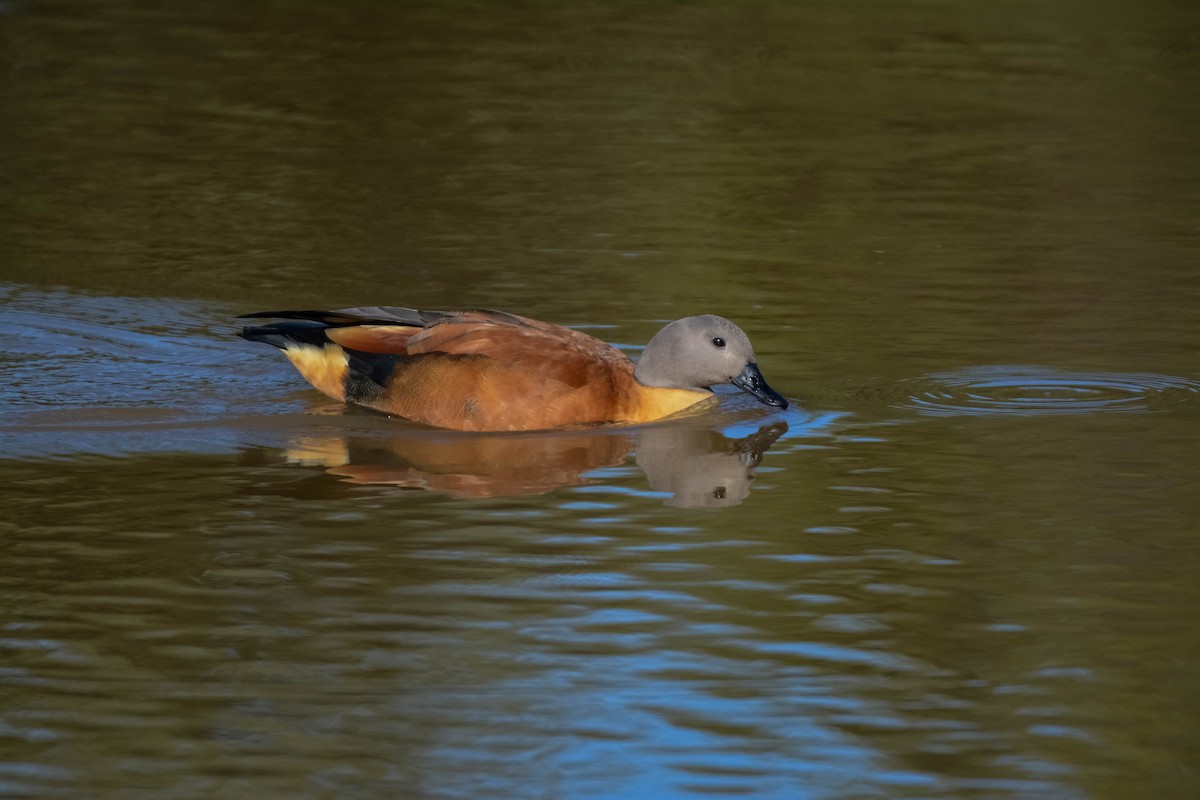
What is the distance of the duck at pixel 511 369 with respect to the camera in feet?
30.1

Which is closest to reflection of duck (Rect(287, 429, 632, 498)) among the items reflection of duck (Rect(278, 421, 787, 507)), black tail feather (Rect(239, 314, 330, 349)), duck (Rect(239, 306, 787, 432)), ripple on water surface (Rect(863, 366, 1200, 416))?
reflection of duck (Rect(278, 421, 787, 507))

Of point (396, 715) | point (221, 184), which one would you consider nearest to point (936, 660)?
point (396, 715)

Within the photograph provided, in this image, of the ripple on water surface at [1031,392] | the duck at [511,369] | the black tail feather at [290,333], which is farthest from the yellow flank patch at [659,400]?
the black tail feather at [290,333]

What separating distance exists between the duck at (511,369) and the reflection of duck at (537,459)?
0.12m

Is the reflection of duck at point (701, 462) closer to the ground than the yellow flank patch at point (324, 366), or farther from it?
closer to the ground

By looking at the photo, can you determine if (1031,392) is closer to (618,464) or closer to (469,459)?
(618,464)

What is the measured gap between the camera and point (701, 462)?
29.1ft

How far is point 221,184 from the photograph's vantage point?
15117 millimetres

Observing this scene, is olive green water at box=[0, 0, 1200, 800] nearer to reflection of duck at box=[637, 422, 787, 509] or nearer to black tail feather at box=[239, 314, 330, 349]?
reflection of duck at box=[637, 422, 787, 509]

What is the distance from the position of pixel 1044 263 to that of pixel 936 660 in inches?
272

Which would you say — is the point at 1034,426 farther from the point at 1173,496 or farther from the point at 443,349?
the point at 443,349

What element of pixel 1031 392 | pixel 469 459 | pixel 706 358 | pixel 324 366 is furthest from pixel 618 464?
pixel 1031 392

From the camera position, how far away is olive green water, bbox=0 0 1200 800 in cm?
564

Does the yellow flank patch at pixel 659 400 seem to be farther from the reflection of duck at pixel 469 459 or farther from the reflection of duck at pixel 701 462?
the reflection of duck at pixel 469 459
